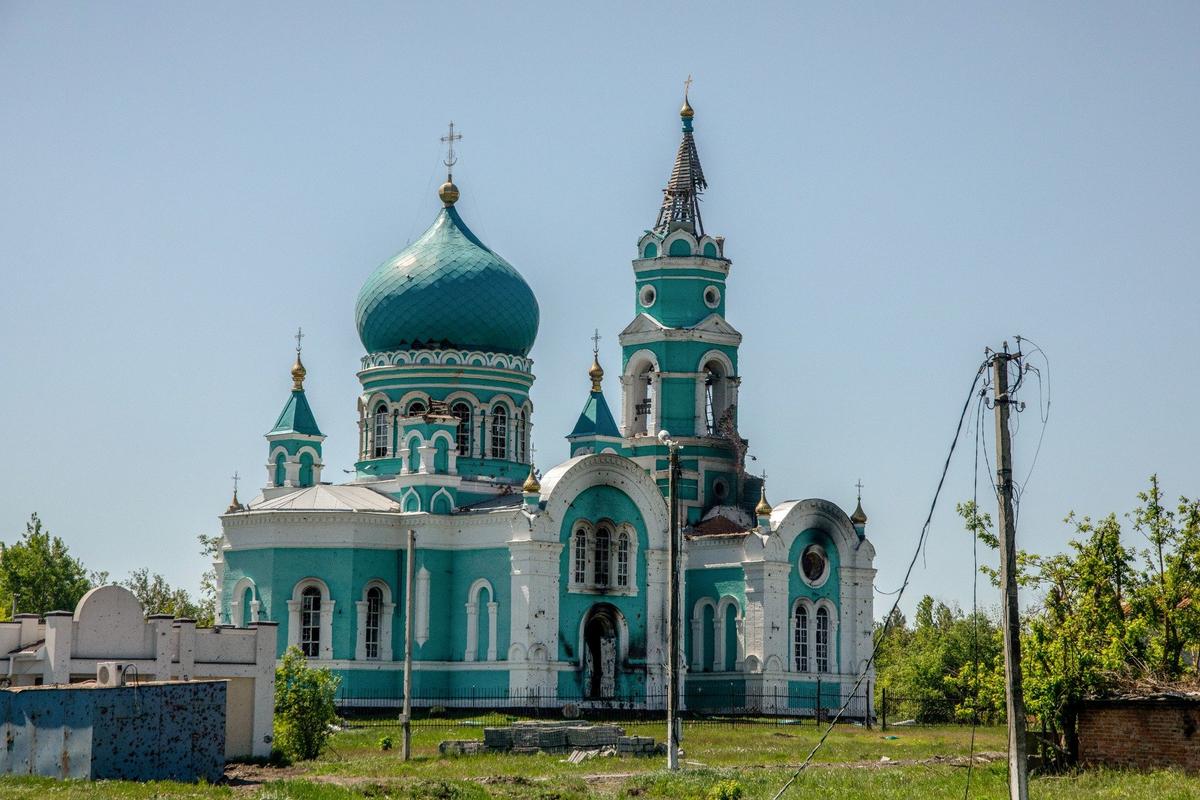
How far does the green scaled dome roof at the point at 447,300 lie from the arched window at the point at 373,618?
21.8ft

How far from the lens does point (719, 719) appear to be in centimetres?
4516

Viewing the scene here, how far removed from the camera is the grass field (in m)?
26.7

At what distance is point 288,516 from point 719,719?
1077 centimetres

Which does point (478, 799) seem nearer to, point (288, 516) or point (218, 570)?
point (288, 516)

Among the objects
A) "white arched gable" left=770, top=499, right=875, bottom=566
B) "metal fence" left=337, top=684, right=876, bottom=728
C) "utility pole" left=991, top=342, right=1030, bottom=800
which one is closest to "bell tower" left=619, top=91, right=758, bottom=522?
"white arched gable" left=770, top=499, right=875, bottom=566

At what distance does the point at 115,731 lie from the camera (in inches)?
1089

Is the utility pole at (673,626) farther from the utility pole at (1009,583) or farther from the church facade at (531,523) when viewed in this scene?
the church facade at (531,523)

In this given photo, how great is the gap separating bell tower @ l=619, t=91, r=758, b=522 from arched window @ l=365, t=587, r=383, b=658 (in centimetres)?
847

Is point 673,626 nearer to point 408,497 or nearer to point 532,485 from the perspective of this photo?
point 532,485

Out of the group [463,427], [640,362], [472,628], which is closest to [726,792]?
[472,628]

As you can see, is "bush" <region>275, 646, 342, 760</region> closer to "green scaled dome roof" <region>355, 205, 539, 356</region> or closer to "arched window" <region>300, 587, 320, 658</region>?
"arched window" <region>300, 587, 320, 658</region>

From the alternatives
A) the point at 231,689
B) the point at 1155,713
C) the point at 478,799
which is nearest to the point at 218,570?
the point at 231,689

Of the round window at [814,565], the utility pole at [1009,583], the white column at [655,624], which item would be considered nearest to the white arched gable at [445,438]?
A: the white column at [655,624]

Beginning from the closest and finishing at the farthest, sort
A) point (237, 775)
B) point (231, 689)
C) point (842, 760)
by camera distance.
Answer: point (237, 775) < point (231, 689) < point (842, 760)
